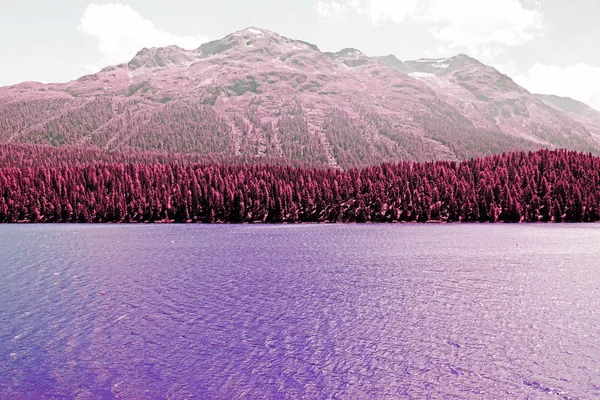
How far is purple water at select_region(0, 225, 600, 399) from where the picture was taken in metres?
35.3

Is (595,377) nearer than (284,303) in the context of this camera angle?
Yes

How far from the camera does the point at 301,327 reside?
1937 inches

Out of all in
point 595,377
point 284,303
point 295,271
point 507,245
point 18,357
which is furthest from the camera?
point 507,245

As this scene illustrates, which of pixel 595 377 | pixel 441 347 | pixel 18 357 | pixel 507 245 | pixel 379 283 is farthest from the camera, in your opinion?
pixel 507 245

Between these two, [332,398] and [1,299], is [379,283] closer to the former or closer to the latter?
[332,398]

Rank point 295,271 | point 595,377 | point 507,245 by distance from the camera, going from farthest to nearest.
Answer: point 507,245
point 295,271
point 595,377

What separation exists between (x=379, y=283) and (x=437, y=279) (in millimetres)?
9365

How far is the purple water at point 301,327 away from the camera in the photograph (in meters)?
35.3

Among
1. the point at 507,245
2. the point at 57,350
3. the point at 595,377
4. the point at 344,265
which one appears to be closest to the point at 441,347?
the point at 595,377

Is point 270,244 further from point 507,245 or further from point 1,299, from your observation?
point 1,299

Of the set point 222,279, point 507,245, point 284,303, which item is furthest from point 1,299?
point 507,245

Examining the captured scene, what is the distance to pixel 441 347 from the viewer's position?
4303 cm

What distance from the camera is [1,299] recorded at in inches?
2368

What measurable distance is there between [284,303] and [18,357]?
28910 millimetres
